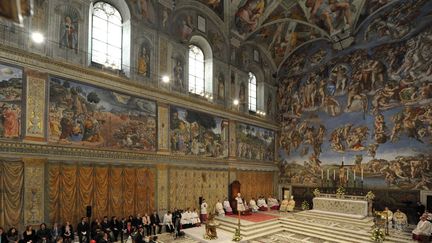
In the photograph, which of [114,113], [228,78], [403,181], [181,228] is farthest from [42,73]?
[403,181]

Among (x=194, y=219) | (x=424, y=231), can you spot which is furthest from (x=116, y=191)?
(x=424, y=231)

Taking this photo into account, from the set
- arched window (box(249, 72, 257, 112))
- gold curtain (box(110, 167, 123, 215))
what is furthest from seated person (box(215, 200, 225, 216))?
arched window (box(249, 72, 257, 112))

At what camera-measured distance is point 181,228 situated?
16156 mm

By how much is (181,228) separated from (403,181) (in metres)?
14.2

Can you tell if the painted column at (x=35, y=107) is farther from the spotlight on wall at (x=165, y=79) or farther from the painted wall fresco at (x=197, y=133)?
the painted wall fresco at (x=197, y=133)

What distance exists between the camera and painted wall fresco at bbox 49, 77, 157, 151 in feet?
41.3

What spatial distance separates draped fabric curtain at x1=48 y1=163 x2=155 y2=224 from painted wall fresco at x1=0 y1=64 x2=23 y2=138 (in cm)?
→ 206

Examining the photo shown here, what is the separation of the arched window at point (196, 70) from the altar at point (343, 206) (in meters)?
10.6

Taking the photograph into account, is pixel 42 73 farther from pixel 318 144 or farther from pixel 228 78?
pixel 318 144

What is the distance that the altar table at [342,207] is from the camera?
56.0 ft

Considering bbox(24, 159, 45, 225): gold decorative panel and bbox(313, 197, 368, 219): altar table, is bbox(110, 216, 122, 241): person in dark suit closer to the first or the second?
bbox(24, 159, 45, 225): gold decorative panel

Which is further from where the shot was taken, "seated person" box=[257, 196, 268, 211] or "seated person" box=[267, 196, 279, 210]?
"seated person" box=[267, 196, 279, 210]

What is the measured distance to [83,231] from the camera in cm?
1234

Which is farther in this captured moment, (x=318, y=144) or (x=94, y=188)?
(x=318, y=144)
